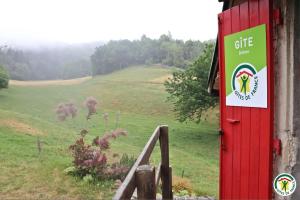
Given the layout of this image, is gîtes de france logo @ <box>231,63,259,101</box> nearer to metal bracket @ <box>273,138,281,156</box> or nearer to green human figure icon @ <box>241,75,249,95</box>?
green human figure icon @ <box>241,75,249,95</box>

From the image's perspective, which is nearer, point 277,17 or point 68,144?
point 277,17

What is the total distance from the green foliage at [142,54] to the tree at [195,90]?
4915 centimetres

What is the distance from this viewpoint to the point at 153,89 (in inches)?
1887

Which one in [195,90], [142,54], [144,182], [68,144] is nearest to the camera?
[144,182]

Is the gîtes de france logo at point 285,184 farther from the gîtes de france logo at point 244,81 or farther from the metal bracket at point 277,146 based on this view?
the gîtes de france logo at point 244,81

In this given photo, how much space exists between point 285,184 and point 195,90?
19877 millimetres

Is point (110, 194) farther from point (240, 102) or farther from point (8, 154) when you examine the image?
point (8, 154)

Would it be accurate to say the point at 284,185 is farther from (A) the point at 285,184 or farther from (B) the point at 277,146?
(B) the point at 277,146

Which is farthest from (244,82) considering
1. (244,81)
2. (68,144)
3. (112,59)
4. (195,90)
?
(112,59)

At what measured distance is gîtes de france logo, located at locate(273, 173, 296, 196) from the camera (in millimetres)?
3137

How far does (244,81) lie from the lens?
3865 millimetres

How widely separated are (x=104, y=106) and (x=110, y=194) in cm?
3250

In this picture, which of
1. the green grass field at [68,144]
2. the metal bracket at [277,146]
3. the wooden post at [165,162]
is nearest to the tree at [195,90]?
the green grass field at [68,144]

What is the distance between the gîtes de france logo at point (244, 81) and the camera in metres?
3.64
